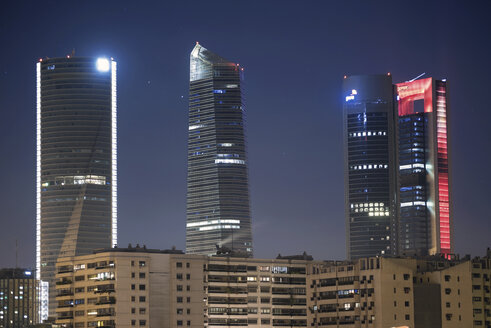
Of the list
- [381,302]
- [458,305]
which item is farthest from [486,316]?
[381,302]

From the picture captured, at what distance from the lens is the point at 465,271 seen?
198m

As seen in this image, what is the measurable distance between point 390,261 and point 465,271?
13.0 metres

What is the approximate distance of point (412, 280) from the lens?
19438cm

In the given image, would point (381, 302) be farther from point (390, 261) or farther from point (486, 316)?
point (486, 316)

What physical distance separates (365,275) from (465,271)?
53.6 ft

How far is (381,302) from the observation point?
19162cm

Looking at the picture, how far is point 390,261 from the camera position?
639 feet

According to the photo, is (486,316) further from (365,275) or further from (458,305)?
(365,275)

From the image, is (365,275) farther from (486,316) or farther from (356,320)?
(486,316)

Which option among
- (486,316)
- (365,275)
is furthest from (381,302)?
(486,316)

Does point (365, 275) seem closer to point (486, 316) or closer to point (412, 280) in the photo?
point (412, 280)

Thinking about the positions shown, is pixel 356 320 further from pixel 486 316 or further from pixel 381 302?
pixel 486 316

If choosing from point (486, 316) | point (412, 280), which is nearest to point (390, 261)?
point (412, 280)

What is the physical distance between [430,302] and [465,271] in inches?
328
